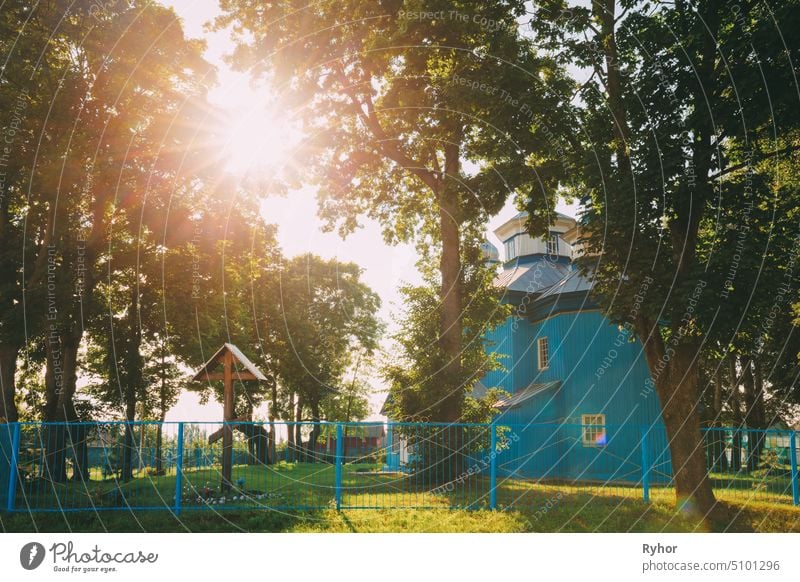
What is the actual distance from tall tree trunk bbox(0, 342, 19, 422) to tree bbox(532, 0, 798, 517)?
61.2 feet

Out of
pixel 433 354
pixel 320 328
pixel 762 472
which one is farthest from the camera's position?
pixel 320 328

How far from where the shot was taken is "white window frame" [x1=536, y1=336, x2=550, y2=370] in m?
32.3

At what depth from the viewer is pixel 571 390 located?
29.8 meters

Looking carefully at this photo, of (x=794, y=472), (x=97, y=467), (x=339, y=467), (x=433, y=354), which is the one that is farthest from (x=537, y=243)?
(x=97, y=467)

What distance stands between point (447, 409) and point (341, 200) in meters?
10.4

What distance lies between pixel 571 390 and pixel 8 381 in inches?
978

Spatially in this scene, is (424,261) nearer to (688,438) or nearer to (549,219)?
(549,219)

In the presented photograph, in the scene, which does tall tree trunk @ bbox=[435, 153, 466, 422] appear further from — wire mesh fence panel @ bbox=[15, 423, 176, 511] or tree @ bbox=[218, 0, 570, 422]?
wire mesh fence panel @ bbox=[15, 423, 176, 511]

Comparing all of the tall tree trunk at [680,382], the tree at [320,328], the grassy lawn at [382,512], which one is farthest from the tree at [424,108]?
the tree at [320,328]

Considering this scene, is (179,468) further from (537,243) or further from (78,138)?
(537,243)

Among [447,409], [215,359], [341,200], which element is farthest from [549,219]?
[215,359]

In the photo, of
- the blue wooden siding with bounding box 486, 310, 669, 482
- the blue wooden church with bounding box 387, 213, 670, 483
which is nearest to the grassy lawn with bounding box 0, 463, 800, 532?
the blue wooden church with bounding box 387, 213, 670, 483

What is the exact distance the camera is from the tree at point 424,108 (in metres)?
16.9

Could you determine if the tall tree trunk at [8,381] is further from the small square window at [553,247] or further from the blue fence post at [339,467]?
the small square window at [553,247]
